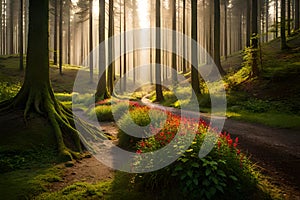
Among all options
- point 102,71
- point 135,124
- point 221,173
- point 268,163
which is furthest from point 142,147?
point 102,71

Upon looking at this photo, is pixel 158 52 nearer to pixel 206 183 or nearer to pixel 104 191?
pixel 104 191

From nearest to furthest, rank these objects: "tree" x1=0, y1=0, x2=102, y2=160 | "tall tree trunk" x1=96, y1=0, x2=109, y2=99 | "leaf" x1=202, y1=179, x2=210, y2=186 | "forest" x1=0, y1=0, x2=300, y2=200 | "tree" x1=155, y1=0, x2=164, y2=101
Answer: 1. "leaf" x1=202, y1=179, x2=210, y2=186
2. "forest" x1=0, y1=0, x2=300, y2=200
3. "tree" x1=0, y1=0, x2=102, y2=160
4. "tree" x1=155, y1=0, x2=164, y2=101
5. "tall tree trunk" x1=96, y1=0, x2=109, y2=99

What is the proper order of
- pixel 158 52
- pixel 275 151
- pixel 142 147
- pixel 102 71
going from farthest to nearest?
1. pixel 102 71
2. pixel 158 52
3. pixel 275 151
4. pixel 142 147

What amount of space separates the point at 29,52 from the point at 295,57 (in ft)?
65.2

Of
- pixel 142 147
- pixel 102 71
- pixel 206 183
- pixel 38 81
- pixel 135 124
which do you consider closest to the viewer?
pixel 206 183

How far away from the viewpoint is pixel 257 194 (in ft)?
13.0

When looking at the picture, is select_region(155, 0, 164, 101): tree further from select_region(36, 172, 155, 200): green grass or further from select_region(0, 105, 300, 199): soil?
select_region(36, 172, 155, 200): green grass

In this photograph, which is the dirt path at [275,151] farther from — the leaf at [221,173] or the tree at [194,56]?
the tree at [194,56]

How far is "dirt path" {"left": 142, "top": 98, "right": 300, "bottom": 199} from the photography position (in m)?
4.63


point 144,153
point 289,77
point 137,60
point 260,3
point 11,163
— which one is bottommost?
point 11,163

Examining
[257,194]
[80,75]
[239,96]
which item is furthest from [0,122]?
[80,75]

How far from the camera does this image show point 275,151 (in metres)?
6.46

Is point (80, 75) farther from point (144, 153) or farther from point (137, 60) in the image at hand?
point (144, 153)

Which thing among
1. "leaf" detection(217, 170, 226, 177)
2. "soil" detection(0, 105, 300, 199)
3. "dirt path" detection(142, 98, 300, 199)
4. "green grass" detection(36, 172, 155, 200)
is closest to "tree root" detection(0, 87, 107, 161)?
"soil" detection(0, 105, 300, 199)
